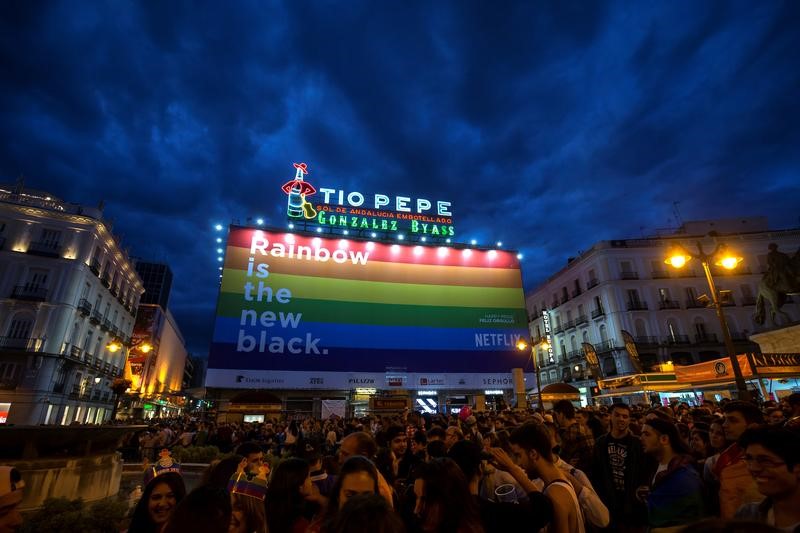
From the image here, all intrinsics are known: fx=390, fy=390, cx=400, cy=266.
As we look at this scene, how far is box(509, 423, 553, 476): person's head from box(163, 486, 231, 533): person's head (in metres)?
2.28

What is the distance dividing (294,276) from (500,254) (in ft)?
62.9

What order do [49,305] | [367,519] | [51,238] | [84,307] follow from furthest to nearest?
[84,307], [51,238], [49,305], [367,519]

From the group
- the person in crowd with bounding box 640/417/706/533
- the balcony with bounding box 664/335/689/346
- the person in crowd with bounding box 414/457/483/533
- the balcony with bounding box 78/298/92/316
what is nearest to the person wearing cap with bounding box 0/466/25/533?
the person in crowd with bounding box 414/457/483/533

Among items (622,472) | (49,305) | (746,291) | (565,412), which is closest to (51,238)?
(49,305)

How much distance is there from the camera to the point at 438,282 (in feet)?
114

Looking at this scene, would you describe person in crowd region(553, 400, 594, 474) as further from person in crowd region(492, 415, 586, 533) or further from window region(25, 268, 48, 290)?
window region(25, 268, 48, 290)

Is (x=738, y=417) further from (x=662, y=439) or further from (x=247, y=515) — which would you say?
(x=247, y=515)

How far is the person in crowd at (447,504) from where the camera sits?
7.88 ft

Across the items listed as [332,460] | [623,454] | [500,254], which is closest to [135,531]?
[332,460]

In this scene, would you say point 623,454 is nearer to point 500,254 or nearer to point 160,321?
point 500,254

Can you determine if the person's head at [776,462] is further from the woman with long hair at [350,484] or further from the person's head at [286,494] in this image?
the person's head at [286,494]

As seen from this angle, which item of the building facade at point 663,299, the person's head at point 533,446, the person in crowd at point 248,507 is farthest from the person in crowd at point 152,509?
the building facade at point 663,299

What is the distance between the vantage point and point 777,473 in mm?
2354

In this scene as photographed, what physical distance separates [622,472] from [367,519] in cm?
484
